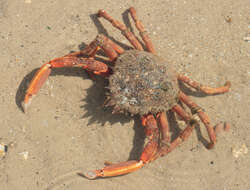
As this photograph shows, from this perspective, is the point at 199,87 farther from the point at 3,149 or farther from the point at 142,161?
the point at 3,149

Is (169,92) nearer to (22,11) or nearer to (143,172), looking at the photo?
(143,172)

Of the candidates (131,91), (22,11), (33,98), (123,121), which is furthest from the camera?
(22,11)

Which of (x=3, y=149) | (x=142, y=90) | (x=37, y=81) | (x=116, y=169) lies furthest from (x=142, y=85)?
(x=3, y=149)

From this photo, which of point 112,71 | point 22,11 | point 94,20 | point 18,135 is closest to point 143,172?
point 112,71

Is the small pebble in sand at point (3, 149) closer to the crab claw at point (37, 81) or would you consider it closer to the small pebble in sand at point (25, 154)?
the small pebble in sand at point (25, 154)

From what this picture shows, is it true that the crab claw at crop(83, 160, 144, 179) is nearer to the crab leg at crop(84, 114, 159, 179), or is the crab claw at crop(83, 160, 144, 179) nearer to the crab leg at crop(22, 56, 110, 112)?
the crab leg at crop(84, 114, 159, 179)

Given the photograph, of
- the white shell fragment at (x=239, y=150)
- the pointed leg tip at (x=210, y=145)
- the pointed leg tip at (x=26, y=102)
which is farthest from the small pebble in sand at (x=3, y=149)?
the white shell fragment at (x=239, y=150)

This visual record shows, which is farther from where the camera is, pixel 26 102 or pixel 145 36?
pixel 145 36
